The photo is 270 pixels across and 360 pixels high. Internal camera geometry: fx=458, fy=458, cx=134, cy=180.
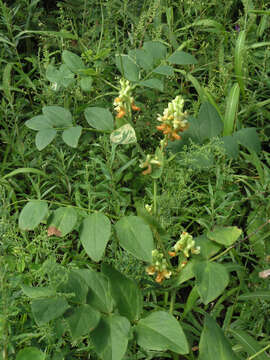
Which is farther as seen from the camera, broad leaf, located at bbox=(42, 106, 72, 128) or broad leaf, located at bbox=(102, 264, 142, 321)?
broad leaf, located at bbox=(42, 106, 72, 128)

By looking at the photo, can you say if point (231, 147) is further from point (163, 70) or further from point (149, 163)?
→ point (149, 163)

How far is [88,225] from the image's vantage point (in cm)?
110

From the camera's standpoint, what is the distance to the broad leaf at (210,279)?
3.33 feet

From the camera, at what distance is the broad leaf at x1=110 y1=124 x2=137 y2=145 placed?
3.71ft

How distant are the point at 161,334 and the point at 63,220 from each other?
13.8 inches

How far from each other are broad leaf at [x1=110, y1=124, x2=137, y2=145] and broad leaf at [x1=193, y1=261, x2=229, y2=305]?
13.5 inches

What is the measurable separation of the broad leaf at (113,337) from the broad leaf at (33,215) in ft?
0.92

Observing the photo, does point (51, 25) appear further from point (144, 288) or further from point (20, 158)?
point (144, 288)

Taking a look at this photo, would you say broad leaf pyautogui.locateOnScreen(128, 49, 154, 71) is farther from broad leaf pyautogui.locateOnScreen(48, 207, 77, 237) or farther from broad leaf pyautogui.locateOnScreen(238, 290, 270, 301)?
broad leaf pyautogui.locateOnScreen(238, 290, 270, 301)

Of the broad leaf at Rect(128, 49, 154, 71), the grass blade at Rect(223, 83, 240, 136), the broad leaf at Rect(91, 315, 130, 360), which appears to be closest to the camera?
the broad leaf at Rect(91, 315, 130, 360)

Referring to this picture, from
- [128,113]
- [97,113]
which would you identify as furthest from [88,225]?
[97,113]

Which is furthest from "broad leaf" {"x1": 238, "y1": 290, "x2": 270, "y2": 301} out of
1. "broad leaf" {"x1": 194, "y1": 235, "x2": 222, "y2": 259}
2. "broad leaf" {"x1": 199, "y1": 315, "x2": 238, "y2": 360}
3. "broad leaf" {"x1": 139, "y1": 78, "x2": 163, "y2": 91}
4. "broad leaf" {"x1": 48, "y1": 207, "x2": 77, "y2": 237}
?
"broad leaf" {"x1": 139, "y1": 78, "x2": 163, "y2": 91}

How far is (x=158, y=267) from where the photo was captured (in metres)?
1.21

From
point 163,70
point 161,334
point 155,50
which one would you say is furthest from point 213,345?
point 155,50
